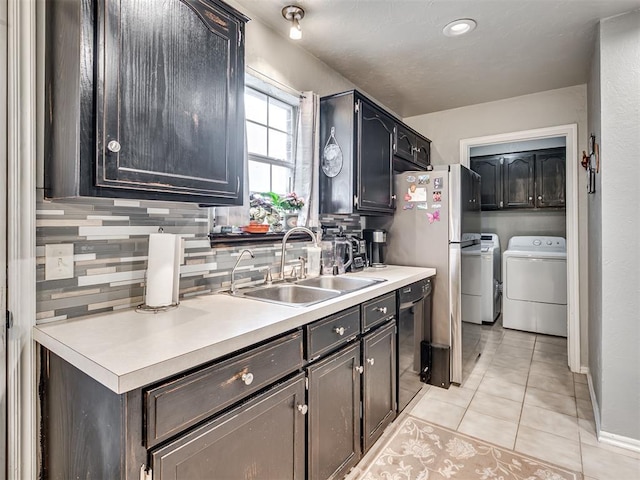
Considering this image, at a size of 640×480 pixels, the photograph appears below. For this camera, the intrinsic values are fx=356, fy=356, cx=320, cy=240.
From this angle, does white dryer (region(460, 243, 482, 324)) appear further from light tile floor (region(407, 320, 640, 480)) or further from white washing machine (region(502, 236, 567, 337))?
white washing machine (region(502, 236, 567, 337))

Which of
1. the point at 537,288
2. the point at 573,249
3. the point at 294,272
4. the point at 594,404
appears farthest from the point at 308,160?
the point at 537,288

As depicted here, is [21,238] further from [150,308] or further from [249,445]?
[249,445]

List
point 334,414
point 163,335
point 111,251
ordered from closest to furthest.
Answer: point 163,335 < point 111,251 < point 334,414

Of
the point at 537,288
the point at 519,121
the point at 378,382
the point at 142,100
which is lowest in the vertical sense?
the point at 378,382

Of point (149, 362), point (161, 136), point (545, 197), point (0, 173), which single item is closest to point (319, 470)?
point (149, 362)

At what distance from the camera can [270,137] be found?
233 centimetres

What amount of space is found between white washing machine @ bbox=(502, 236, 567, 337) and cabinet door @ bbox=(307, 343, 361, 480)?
10.6 ft

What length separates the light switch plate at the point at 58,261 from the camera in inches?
48.7

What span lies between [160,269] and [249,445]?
726 mm

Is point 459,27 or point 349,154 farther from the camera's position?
point 349,154

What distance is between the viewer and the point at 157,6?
4.05 ft

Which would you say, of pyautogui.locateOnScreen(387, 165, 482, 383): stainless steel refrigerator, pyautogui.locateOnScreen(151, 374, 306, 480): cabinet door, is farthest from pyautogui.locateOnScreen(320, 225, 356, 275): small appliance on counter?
pyautogui.locateOnScreen(151, 374, 306, 480): cabinet door

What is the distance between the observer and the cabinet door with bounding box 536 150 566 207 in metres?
4.37

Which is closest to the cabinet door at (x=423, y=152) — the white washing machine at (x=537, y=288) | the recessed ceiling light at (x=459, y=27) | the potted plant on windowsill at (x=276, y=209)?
the recessed ceiling light at (x=459, y=27)
